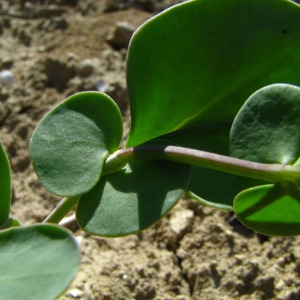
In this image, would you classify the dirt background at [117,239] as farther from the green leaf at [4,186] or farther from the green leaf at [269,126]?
the green leaf at [269,126]

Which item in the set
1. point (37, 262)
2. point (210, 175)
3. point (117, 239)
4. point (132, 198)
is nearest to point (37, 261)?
point (37, 262)

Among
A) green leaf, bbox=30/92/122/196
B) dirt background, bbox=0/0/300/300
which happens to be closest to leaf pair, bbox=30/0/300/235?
green leaf, bbox=30/92/122/196

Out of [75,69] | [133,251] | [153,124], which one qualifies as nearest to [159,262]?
[133,251]

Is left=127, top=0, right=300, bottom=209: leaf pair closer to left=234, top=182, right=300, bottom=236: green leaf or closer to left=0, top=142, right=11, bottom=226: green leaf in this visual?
left=234, top=182, right=300, bottom=236: green leaf

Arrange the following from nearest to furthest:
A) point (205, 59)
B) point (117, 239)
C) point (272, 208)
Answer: point (272, 208) < point (205, 59) < point (117, 239)

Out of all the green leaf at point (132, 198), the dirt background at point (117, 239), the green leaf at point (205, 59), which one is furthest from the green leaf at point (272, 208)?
the dirt background at point (117, 239)

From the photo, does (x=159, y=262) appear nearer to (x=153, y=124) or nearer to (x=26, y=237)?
(x=153, y=124)

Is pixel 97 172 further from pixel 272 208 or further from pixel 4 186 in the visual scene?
pixel 272 208
